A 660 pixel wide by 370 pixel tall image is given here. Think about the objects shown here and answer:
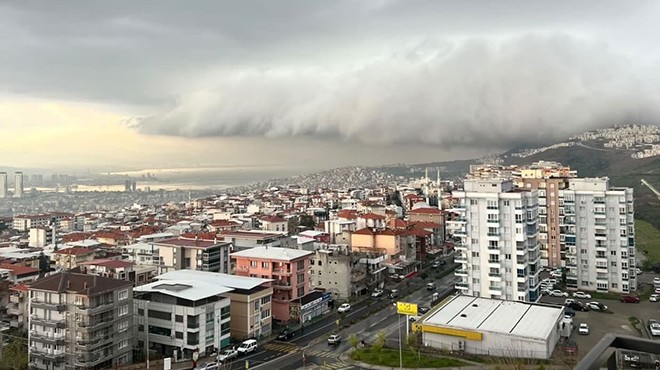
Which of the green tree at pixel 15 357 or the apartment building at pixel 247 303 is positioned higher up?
the apartment building at pixel 247 303

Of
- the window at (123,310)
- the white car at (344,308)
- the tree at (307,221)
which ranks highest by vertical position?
the tree at (307,221)

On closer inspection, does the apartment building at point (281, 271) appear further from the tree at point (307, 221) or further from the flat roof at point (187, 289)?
the tree at point (307, 221)

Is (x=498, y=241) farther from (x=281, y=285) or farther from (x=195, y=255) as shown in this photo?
(x=195, y=255)

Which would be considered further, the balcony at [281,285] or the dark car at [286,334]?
the balcony at [281,285]

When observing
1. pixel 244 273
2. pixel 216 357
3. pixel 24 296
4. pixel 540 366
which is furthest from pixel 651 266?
pixel 24 296

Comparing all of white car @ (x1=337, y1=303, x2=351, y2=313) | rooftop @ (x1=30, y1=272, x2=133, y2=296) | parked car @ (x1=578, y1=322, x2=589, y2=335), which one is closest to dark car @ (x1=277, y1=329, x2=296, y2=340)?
white car @ (x1=337, y1=303, x2=351, y2=313)

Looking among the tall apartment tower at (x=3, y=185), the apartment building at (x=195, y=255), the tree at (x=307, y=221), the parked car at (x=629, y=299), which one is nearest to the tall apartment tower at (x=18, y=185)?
the tall apartment tower at (x=3, y=185)
